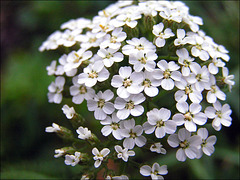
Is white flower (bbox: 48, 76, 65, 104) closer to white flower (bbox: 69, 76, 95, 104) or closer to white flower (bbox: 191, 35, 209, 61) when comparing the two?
white flower (bbox: 69, 76, 95, 104)

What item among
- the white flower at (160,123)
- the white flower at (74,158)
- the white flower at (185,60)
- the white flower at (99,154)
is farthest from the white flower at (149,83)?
the white flower at (74,158)

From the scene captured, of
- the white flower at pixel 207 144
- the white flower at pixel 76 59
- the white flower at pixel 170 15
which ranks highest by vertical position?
the white flower at pixel 170 15

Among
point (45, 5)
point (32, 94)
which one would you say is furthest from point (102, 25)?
point (45, 5)

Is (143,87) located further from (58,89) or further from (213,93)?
(58,89)

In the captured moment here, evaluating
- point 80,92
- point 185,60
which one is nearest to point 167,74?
point 185,60

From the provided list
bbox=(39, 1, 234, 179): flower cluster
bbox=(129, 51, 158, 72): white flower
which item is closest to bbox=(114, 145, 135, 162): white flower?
bbox=(39, 1, 234, 179): flower cluster

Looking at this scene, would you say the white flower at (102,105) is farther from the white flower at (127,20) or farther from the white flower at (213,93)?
the white flower at (213,93)
